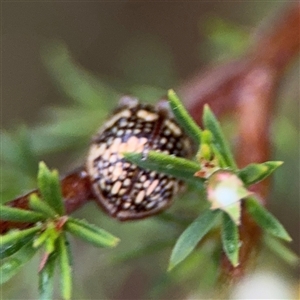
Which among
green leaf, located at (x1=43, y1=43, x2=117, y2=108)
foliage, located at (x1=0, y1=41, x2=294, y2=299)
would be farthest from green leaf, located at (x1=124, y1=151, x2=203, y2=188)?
green leaf, located at (x1=43, y1=43, x2=117, y2=108)

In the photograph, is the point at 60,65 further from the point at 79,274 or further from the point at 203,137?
the point at 203,137

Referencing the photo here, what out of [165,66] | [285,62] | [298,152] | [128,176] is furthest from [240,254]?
[165,66]

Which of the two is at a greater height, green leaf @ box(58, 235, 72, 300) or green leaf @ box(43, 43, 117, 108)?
green leaf @ box(43, 43, 117, 108)

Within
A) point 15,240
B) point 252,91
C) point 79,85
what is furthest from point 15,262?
point 79,85

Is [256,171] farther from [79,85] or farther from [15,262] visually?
[79,85]

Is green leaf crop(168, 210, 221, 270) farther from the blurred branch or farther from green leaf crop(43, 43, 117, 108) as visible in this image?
green leaf crop(43, 43, 117, 108)

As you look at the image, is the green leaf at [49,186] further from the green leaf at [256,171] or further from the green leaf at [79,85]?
the green leaf at [79,85]

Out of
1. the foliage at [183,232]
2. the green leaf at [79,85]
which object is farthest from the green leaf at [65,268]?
the green leaf at [79,85]

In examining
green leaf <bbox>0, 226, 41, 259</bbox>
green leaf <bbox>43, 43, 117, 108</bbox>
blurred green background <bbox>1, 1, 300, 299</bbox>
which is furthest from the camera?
green leaf <bbox>43, 43, 117, 108</bbox>
